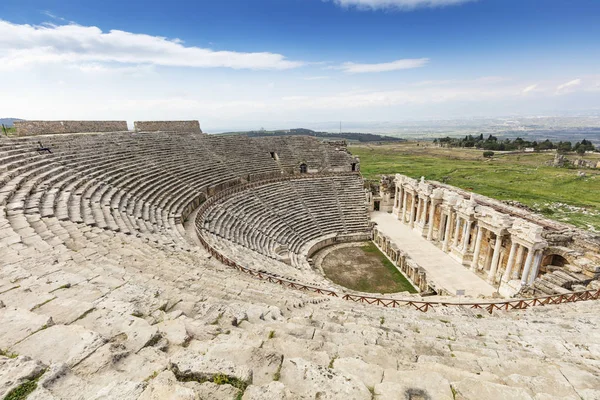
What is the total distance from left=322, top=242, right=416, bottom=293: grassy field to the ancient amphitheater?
1478 mm

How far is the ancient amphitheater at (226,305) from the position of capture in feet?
12.2

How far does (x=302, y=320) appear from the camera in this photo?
21.5 ft

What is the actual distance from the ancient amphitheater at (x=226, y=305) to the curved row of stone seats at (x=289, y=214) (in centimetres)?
29

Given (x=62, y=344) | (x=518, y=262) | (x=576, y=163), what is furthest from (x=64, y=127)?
(x=576, y=163)

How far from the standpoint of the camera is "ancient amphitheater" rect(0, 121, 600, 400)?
3.72 meters

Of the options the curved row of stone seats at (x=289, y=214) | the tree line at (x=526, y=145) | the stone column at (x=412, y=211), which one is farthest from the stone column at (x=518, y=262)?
the tree line at (x=526, y=145)

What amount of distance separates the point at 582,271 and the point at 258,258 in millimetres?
17197

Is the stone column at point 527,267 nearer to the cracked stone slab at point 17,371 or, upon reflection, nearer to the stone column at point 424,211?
the stone column at point 424,211

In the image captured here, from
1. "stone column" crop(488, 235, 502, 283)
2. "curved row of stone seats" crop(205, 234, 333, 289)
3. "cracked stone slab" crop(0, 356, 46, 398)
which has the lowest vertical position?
"stone column" crop(488, 235, 502, 283)

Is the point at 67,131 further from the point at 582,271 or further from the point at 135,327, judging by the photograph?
the point at 582,271

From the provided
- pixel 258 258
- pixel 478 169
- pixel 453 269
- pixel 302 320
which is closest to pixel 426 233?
pixel 453 269

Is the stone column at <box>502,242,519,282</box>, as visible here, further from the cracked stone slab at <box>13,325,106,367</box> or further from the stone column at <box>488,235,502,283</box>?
the cracked stone slab at <box>13,325,106,367</box>

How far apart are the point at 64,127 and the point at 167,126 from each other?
10412 mm

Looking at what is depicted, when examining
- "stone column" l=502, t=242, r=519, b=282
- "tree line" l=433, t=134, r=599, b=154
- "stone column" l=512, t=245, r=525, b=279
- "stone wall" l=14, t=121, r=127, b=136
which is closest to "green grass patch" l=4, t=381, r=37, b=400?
"stone column" l=512, t=245, r=525, b=279
